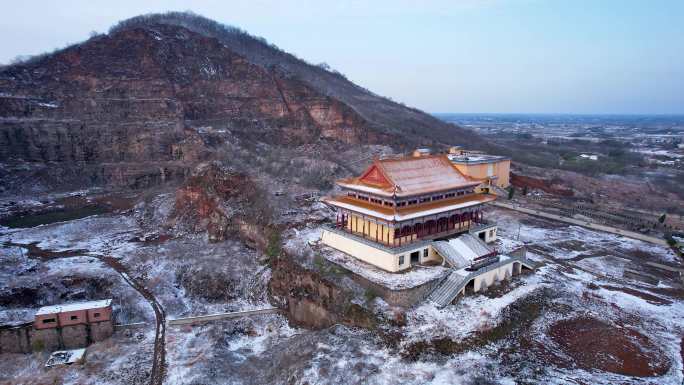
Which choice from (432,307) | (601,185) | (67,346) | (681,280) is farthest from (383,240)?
(601,185)

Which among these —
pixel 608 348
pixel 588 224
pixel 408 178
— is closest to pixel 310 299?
pixel 408 178

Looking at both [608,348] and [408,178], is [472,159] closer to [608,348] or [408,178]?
[408,178]

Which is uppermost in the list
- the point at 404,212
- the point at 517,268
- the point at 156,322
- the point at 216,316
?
the point at 404,212

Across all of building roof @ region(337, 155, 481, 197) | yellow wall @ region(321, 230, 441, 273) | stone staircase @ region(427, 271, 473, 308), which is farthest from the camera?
building roof @ region(337, 155, 481, 197)

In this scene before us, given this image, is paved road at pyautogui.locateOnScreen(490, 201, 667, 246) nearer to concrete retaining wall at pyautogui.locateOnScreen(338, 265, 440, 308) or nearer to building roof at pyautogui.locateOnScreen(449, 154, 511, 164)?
building roof at pyautogui.locateOnScreen(449, 154, 511, 164)

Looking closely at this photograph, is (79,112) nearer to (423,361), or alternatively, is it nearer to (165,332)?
(165,332)

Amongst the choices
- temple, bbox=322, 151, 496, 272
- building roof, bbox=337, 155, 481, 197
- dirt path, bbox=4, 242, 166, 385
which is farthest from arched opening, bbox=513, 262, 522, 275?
dirt path, bbox=4, 242, 166, 385
